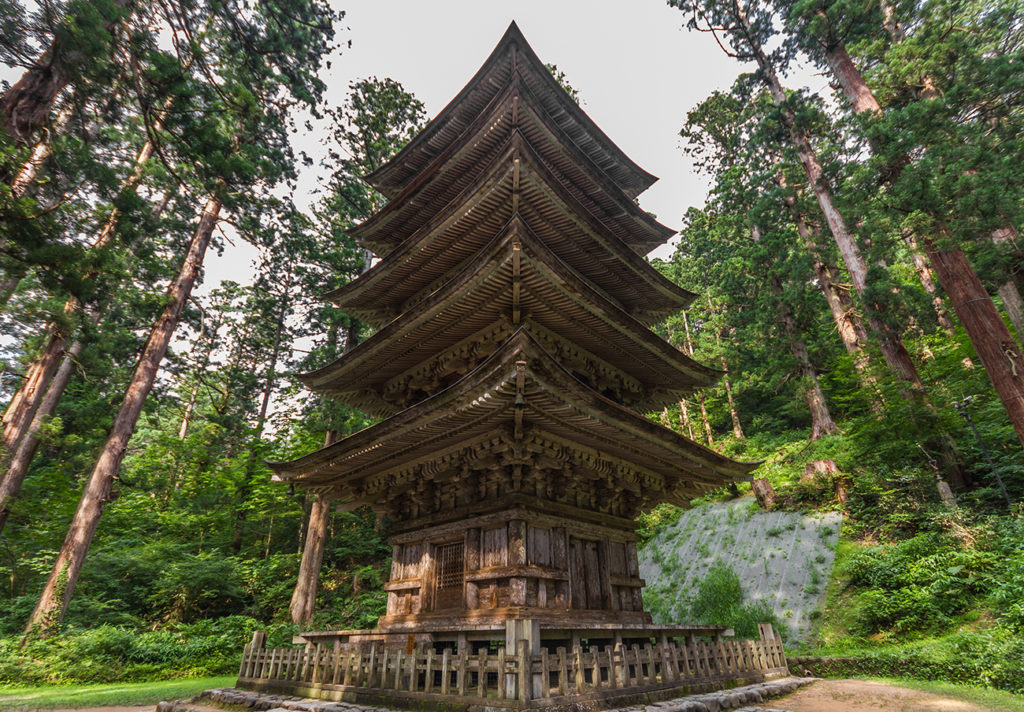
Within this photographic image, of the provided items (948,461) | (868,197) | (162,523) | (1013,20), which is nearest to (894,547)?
(948,461)

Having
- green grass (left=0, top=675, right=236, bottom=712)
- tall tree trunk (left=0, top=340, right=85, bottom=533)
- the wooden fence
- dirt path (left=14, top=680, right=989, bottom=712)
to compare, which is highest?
tall tree trunk (left=0, top=340, right=85, bottom=533)

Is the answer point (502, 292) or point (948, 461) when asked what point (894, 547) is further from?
point (502, 292)

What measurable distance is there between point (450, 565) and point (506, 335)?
446 cm

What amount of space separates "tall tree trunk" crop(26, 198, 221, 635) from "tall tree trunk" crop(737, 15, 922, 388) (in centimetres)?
2179

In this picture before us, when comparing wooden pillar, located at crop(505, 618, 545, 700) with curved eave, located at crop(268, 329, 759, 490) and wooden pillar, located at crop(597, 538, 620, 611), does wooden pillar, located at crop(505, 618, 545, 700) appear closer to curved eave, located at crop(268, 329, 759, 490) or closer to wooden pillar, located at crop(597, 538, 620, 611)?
curved eave, located at crop(268, 329, 759, 490)

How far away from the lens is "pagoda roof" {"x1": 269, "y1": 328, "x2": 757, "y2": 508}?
6.45 m

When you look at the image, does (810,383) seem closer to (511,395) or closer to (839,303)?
(839,303)

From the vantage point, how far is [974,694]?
6742mm

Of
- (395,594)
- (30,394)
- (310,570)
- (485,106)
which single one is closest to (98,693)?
(310,570)

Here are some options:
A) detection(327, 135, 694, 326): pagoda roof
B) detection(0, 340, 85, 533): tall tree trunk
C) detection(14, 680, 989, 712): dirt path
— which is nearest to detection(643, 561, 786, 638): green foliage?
detection(14, 680, 989, 712): dirt path

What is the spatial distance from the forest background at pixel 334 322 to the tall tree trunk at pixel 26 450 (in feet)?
0.40

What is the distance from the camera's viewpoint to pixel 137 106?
699 cm

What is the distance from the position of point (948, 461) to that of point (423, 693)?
54.5ft

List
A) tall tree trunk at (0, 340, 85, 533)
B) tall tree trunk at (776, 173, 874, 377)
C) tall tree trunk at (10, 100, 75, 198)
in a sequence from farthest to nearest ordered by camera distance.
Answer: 1. tall tree trunk at (776, 173, 874, 377)
2. tall tree trunk at (0, 340, 85, 533)
3. tall tree trunk at (10, 100, 75, 198)
